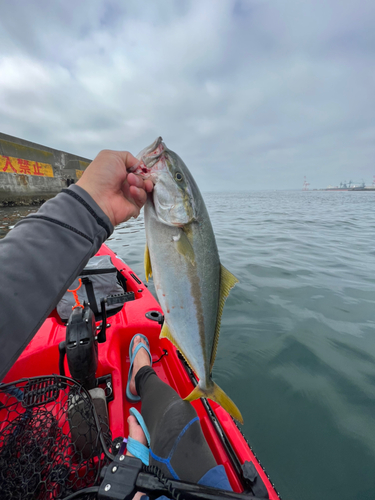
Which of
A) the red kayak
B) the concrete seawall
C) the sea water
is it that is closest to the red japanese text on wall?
the concrete seawall

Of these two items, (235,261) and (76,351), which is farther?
(235,261)

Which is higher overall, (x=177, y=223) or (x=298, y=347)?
(x=177, y=223)

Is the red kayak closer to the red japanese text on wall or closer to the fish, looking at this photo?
the fish

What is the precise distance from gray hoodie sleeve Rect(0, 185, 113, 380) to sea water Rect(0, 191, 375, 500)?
2.97 m

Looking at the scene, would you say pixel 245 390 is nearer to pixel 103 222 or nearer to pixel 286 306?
pixel 286 306

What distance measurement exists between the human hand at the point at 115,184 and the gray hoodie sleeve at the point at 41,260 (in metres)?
0.17

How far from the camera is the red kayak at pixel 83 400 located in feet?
5.40

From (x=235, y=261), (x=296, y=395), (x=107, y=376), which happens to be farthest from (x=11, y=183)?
(x=296, y=395)

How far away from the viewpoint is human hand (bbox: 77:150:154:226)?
1501 mm

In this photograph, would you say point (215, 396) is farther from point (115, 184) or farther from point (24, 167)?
point (24, 167)

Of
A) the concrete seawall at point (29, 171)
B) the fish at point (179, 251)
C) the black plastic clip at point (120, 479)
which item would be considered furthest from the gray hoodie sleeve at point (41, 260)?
the concrete seawall at point (29, 171)

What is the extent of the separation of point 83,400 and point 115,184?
1.74 metres

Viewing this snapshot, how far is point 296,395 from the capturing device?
128 inches

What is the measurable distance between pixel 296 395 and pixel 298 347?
104 centimetres
